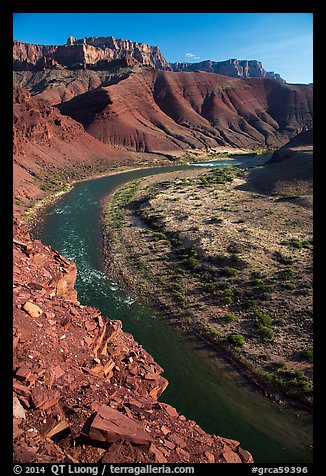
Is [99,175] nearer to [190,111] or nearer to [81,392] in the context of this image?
[81,392]

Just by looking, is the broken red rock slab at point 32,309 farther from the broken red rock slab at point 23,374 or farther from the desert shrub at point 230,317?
the desert shrub at point 230,317

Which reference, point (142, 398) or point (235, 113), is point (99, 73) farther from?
point (142, 398)

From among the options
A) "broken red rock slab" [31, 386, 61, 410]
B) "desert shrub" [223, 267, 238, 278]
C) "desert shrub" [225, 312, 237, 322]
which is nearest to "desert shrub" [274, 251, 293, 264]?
"desert shrub" [223, 267, 238, 278]

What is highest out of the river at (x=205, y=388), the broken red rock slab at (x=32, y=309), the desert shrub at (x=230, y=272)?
the broken red rock slab at (x=32, y=309)

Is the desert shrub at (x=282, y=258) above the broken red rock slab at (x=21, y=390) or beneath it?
above

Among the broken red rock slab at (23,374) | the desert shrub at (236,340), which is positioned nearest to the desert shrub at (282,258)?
the desert shrub at (236,340)

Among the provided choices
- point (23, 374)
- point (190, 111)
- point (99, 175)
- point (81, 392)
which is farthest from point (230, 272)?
point (190, 111)
